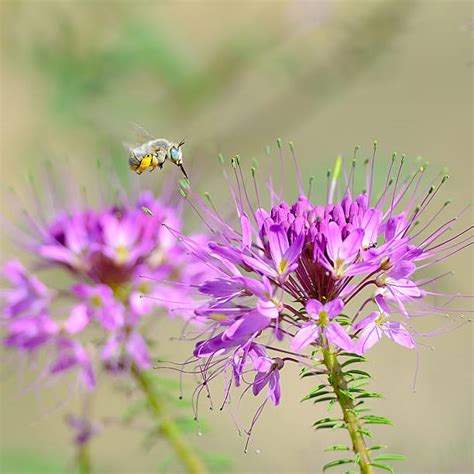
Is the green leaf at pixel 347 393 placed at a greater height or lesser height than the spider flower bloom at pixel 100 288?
lesser

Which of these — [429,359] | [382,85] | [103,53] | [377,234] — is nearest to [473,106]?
[382,85]

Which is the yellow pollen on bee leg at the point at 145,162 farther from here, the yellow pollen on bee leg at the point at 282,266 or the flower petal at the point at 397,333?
the flower petal at the point at 397,333

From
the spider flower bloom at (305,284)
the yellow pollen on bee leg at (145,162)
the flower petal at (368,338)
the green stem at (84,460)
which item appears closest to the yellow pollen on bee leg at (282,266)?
the spider flower bloom at (305,284)

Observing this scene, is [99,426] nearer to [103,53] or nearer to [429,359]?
[103,53]

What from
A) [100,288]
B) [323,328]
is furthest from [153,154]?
[323,328]

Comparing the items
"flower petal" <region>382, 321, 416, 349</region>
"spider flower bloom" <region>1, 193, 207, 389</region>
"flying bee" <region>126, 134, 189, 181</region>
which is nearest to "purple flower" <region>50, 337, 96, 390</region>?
"spider flower bloom" <region>1, 193, 207, 389</region>

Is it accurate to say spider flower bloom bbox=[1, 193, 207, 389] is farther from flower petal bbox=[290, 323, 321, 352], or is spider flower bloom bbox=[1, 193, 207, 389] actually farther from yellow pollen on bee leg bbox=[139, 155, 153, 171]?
flower petal bbox=[290, 323, 321, 352]

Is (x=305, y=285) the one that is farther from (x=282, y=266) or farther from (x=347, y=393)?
(x=347, y=393)

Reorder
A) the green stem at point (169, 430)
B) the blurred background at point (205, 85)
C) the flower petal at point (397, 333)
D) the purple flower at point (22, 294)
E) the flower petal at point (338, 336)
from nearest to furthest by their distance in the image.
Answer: the flower petal at point (338, 336) → the flower petal at point (397, 333) → the green stem at point (169, 430) → the purple flower at point (22, 294) → the blurred background at point (205, 85)
